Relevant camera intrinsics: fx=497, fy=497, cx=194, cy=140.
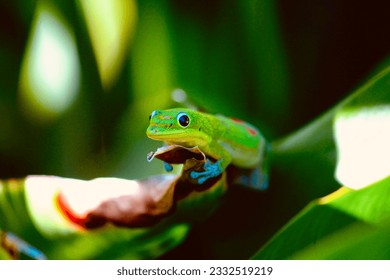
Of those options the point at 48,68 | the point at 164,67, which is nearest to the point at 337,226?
the point at 164,67

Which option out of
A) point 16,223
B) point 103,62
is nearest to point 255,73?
point 103,62

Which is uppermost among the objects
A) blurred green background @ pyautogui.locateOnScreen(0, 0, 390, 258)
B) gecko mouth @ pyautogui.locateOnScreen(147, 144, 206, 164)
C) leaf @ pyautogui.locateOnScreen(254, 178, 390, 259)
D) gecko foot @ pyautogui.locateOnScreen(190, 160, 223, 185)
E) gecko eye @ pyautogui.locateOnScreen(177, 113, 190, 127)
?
blurred green background @ pyautogui.locateOnScreen(0, 0, 390, 258)

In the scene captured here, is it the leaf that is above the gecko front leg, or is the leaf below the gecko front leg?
below

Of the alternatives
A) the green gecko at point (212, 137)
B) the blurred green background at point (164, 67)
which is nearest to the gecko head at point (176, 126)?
the green gecko at point (212, 137)

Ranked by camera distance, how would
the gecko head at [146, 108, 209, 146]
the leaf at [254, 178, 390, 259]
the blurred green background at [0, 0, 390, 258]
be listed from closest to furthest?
the leaf at [254, 178, 390, 259] < the gecko head at [146, 108, 209, 146] < the blurred green background at [0, 0, 390, 258]

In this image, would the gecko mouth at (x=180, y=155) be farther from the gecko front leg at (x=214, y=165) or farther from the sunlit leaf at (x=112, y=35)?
the sunlit leaf at (x=112, y=35)

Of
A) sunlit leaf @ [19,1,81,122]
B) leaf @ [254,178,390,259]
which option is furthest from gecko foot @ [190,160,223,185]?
sunlit leaf @ [19,1,81,122]

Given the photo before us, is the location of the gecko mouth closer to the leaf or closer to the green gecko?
the green gecko

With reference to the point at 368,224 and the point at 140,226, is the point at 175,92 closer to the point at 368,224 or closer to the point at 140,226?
the point at 140,226
